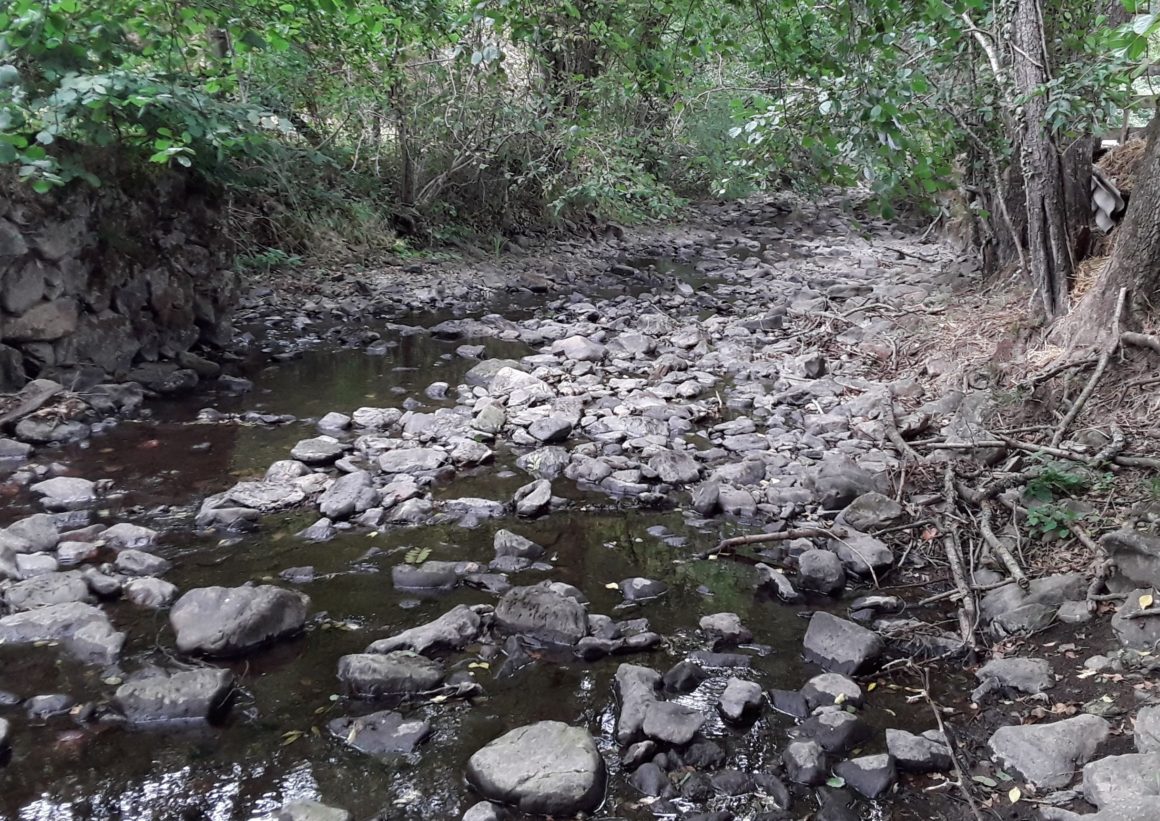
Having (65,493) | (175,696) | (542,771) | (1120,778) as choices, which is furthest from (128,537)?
(1120,778)

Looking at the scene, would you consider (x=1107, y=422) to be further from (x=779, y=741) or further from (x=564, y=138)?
(x=564, y=138)

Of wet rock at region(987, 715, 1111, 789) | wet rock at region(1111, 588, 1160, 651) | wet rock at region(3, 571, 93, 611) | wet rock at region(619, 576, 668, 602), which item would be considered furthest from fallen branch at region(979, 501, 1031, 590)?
wet rock at region(3, 571, 93, 611)

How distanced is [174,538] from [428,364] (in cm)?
363

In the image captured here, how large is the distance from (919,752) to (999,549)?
128cm

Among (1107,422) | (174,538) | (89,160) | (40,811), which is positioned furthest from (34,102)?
(1107,422)

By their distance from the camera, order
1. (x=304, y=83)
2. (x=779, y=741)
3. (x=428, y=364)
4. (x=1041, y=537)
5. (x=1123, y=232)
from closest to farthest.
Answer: (x=779, y=741)
(x=1041, y=537)
(x=1123, y=232)
(x=428, y=364)
(x=304, y=83)

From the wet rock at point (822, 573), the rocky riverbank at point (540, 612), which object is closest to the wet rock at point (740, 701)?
the rocky riverbank at point (540, 612)

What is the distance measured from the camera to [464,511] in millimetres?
4383

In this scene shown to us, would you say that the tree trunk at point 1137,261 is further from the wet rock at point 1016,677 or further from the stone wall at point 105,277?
the stone wall at point 105,277

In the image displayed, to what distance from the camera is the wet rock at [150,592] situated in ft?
11.1

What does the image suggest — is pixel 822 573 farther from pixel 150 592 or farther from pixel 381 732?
pixel 150 592

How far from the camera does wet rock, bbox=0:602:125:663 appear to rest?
119 inches

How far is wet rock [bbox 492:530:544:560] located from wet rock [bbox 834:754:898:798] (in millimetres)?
1734

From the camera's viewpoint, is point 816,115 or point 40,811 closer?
point 40,811
